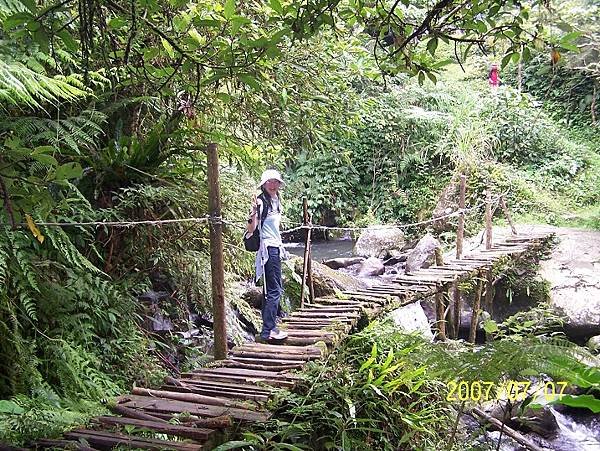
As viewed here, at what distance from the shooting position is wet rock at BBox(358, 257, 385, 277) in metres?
9.88

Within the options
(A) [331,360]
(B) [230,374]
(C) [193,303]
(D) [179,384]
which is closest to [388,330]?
(A) [331,360]

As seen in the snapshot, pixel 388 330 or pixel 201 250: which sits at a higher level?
pixel 201 250

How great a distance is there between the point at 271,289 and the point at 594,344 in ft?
14.7

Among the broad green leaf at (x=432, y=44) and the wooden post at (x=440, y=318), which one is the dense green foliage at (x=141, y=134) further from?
the wooden post at (x=440, y=318)

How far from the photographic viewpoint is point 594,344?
6840mm

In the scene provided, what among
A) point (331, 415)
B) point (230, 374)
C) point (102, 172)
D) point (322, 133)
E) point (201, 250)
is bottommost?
point (331, 415)

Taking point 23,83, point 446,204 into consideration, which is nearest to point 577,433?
point 23,83

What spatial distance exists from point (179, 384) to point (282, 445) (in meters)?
0.73

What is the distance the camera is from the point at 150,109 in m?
4.93

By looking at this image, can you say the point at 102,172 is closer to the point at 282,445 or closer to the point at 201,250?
the point at 201,250

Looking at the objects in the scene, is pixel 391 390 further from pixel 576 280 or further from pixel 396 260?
pixel 396 260

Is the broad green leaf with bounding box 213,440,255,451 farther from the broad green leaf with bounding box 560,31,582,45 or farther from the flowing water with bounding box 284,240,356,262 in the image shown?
the flowing water with bounding box 284,240,356,262

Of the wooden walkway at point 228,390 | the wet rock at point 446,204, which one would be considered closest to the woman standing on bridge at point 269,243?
the wooden walkway at point 228,390

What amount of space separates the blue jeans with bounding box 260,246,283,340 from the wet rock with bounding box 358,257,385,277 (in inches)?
220
